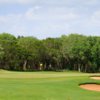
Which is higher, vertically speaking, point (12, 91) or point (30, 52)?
point (30, 52)

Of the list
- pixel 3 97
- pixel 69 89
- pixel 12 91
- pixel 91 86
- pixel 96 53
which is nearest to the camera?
pixel 3 97

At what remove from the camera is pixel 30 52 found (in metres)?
94.4

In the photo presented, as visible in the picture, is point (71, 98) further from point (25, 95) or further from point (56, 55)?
point (56, 55)

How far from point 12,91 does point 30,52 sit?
69761mm

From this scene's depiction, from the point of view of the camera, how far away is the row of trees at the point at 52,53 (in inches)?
3647

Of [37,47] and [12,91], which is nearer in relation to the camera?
[12,91]

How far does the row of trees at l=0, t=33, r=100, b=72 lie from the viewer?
92625mm

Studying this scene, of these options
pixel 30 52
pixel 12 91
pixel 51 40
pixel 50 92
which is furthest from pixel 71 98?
pixel 51 40

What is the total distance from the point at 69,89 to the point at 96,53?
222 feet

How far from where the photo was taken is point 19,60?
95000 millimetres

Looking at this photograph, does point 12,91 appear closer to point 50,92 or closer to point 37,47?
point 50,92

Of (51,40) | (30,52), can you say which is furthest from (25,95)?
(51,40)

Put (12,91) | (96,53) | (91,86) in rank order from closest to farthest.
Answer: (12,91) → (91,86) → (96,53)

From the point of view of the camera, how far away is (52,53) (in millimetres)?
98688
